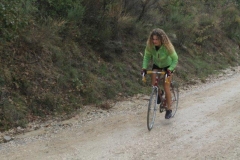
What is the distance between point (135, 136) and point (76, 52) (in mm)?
4335

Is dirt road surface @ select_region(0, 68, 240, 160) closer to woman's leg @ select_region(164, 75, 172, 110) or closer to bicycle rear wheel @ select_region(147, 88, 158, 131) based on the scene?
bicycle rear wheel @ select_region(147, 88, 158, 131)

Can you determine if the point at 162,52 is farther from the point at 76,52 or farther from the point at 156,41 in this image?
the point at 76,52

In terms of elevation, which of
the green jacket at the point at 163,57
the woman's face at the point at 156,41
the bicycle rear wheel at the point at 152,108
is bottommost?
the bicycle rear wheel at the point at 152,108

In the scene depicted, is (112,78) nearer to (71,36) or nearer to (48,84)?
(71,36)

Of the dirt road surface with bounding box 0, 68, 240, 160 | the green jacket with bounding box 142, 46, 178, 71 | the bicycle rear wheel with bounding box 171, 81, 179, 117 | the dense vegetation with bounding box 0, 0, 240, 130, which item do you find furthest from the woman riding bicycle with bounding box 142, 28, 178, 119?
the dense vegetation with bounding box 0, 0, 240, 130

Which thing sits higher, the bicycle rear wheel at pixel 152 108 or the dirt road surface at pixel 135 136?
the bicycle rear wheel at pixel 152 108

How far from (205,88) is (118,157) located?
6.82 metres

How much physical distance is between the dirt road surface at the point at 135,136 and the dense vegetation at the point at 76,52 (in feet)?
2.38

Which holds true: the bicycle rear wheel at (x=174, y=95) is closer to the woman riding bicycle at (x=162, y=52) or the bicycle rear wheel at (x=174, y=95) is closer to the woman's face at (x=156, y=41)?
the woman riding bicycle at (x=162, y=52)

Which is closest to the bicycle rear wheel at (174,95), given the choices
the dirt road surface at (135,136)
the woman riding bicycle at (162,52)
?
the dirt road surface at (135,136)

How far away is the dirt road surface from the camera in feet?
17.9

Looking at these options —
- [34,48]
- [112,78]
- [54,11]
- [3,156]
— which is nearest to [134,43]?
[112,78]

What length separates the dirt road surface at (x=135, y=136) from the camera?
5465 millimetres

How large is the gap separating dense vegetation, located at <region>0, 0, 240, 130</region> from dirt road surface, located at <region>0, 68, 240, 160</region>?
727 mm
